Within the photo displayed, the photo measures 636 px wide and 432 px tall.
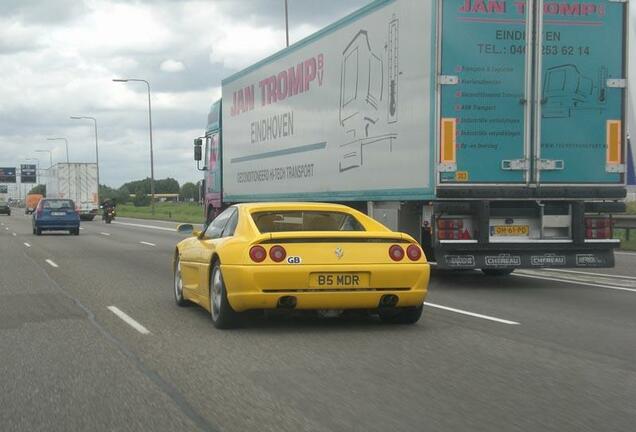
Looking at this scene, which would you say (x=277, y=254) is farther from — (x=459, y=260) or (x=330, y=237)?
(x=459, y=260)

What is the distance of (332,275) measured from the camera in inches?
317

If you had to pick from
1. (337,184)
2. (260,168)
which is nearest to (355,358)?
(337,184)

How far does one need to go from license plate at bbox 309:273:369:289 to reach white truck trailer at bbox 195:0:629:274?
3952 mm

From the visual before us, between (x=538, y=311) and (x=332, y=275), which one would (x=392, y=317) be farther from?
(x=538, y=311)

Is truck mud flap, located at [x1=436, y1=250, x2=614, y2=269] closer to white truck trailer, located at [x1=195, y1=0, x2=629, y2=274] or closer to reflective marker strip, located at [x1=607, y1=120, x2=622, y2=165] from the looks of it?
white truck trailer, located at [x1=195, y1=0, x2=629, y2=274]

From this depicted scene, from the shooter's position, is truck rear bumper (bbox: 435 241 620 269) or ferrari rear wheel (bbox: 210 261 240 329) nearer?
ferrari rear wheel (bbox: 210 261 240 329)

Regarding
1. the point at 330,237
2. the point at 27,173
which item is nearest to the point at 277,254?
the point at 330,237

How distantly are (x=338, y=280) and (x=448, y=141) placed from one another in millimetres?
4277

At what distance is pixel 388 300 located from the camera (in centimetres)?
825

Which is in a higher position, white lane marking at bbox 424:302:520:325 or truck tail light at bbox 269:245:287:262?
truck tail light at bbox 269:245:287:262

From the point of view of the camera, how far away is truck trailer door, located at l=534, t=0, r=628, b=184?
12.1 metres

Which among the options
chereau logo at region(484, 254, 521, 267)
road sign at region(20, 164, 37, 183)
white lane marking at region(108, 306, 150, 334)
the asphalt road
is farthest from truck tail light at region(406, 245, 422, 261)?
road sign at region(20, 164, 37, 183)

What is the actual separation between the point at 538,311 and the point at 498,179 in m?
2.60

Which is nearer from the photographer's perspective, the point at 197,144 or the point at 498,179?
the point at 498,179
